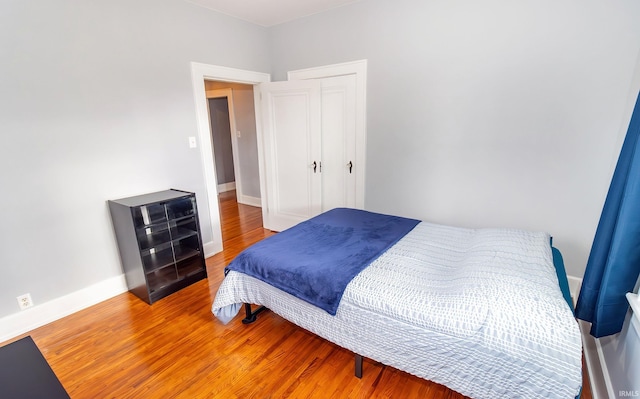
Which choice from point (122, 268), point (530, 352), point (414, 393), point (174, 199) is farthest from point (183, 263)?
point (530, 352)

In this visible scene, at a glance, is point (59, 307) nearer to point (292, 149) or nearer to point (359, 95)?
point (292, 149)

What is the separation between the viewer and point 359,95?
311 centimetres

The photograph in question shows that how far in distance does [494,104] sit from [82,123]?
3.39 metres

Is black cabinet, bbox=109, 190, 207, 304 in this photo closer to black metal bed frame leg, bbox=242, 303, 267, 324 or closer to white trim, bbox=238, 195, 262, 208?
black metal bed frame leg, bbox=242, 303, 267, 324

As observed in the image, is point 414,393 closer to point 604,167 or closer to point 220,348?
point 220,348

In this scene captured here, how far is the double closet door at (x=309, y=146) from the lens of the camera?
10.7ft

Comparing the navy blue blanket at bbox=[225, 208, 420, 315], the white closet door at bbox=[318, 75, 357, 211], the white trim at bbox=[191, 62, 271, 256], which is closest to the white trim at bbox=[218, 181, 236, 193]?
the white trim at bbox=[191, 62, 271, 256]

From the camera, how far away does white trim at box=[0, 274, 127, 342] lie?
6.79 feet

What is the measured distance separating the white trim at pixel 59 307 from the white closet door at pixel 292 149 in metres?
1.95

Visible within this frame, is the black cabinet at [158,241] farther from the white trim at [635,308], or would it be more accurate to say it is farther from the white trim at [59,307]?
the white trim at [635,308]

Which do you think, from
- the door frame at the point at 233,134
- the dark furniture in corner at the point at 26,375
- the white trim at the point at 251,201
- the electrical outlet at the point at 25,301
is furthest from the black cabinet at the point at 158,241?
the door frame at the point at 233,134

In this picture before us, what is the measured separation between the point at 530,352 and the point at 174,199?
2.59 metres

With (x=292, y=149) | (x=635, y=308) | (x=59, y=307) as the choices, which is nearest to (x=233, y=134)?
(x=292, y=149)

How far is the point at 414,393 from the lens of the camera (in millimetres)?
1555
